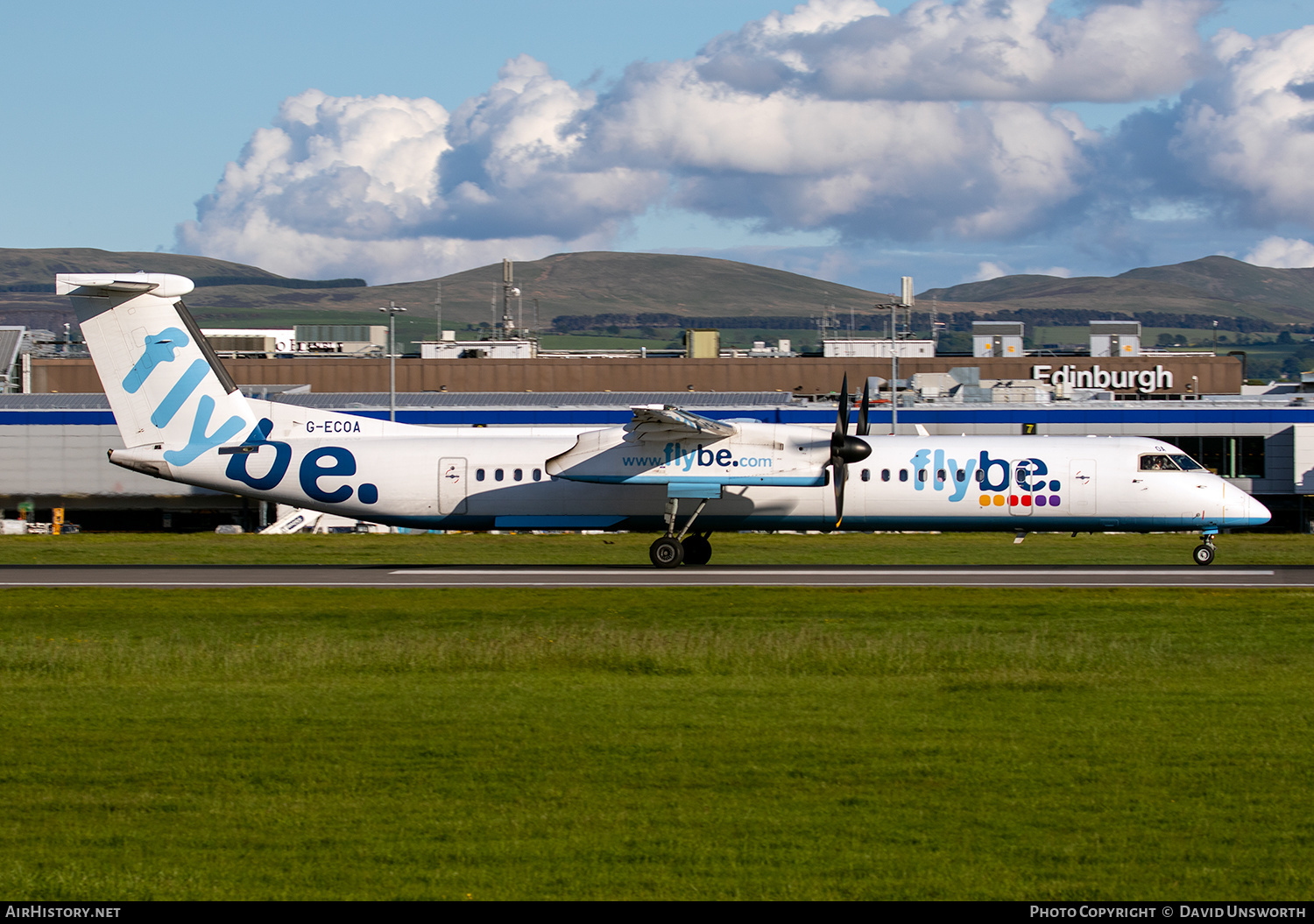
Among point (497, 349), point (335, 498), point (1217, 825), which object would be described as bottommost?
point (1217, 825)

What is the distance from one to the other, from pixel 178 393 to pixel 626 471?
40.6ft

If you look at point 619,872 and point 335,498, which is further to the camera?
point 335,498

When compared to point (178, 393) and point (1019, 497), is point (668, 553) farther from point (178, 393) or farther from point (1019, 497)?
point (178, 393)

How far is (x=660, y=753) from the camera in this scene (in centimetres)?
1351

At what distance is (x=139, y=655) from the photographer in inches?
Answer: 794

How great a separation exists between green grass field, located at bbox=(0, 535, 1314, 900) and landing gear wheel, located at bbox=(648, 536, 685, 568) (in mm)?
8487

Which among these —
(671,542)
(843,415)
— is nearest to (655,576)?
(671,542)

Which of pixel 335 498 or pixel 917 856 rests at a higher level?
pixel 335 498

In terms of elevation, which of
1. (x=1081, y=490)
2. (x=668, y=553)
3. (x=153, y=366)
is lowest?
(x=668, y=553)

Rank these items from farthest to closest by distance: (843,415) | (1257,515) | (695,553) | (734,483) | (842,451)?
(695,553), (734,483), (1257,515), (842,451), (843,415)

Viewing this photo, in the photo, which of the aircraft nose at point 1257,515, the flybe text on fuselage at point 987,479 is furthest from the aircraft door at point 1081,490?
the aircraft nose at point 1257,515

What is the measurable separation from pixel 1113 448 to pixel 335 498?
21.8m
